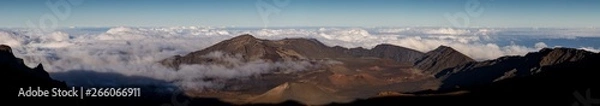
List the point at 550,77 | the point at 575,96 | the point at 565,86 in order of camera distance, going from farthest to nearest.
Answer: the point at 550,77 → the point at 565,86 → the point at 575,96

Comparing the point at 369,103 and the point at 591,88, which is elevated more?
the point at 591,88

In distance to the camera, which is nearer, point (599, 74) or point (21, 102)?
point (21, 102)

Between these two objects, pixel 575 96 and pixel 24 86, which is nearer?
pixel 575 96

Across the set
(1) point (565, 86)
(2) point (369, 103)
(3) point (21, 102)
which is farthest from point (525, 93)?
(3) point (21, 102)

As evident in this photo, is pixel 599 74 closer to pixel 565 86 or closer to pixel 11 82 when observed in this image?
pixel 565 86

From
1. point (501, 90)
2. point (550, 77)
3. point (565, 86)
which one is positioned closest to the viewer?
point (565, 86)

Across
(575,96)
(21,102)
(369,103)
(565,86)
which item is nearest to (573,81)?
(565,86)

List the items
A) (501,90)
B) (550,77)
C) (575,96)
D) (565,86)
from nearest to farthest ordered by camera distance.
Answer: (575,96), (565,86), (501,90), (550,77)

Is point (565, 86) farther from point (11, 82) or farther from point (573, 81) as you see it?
point (11, 82)

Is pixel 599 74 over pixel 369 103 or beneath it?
over
